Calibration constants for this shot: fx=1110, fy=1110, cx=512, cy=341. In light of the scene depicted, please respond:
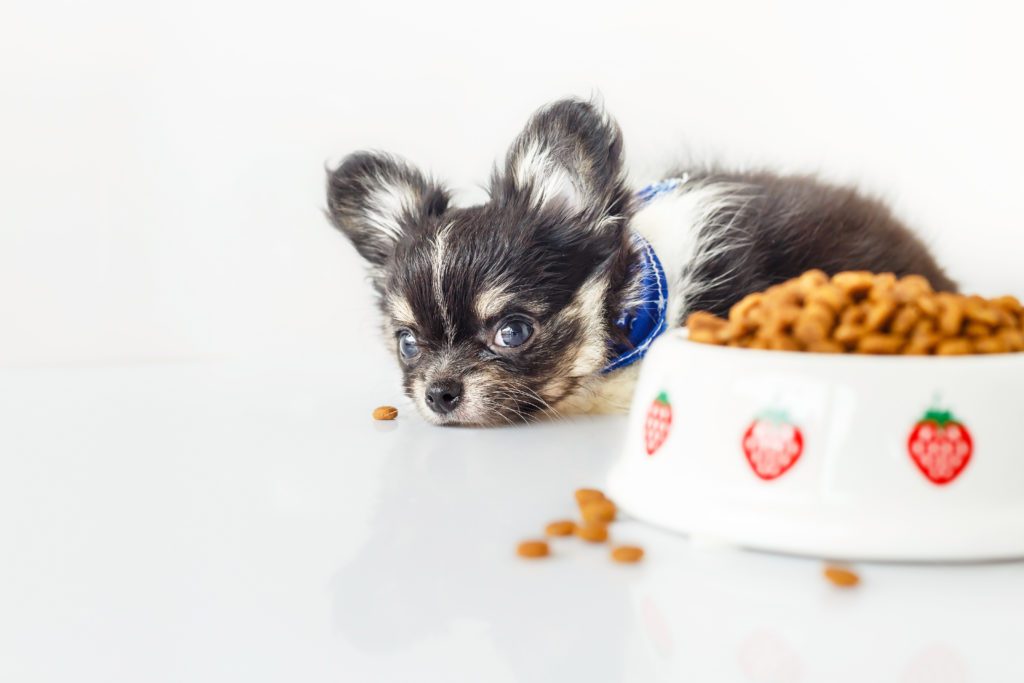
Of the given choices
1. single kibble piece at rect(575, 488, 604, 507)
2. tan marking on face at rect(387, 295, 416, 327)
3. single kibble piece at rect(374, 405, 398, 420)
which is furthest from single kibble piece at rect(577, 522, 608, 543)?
single kibble piece at rect(374, 405, 398, 420)

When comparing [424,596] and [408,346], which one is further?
[408,346]

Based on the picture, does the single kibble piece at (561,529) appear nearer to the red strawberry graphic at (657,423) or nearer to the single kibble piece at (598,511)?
the single kibble piece at (598,511)

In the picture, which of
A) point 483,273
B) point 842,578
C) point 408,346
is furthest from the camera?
point 408,346

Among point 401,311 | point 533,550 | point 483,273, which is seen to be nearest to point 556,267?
point 483,273

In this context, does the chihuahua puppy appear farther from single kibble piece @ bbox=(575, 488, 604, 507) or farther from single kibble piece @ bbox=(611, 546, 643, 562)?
single kibble piece @ bbox=(611, 546, 643, 562)

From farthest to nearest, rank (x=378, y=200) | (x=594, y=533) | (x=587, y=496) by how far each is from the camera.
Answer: (x=378, y=200) < (x=587, y=496) < (x=594, y=533)

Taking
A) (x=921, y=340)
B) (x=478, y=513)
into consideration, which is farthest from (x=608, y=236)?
(x=921, y=340)

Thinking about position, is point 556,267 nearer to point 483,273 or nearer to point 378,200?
point 483,273
